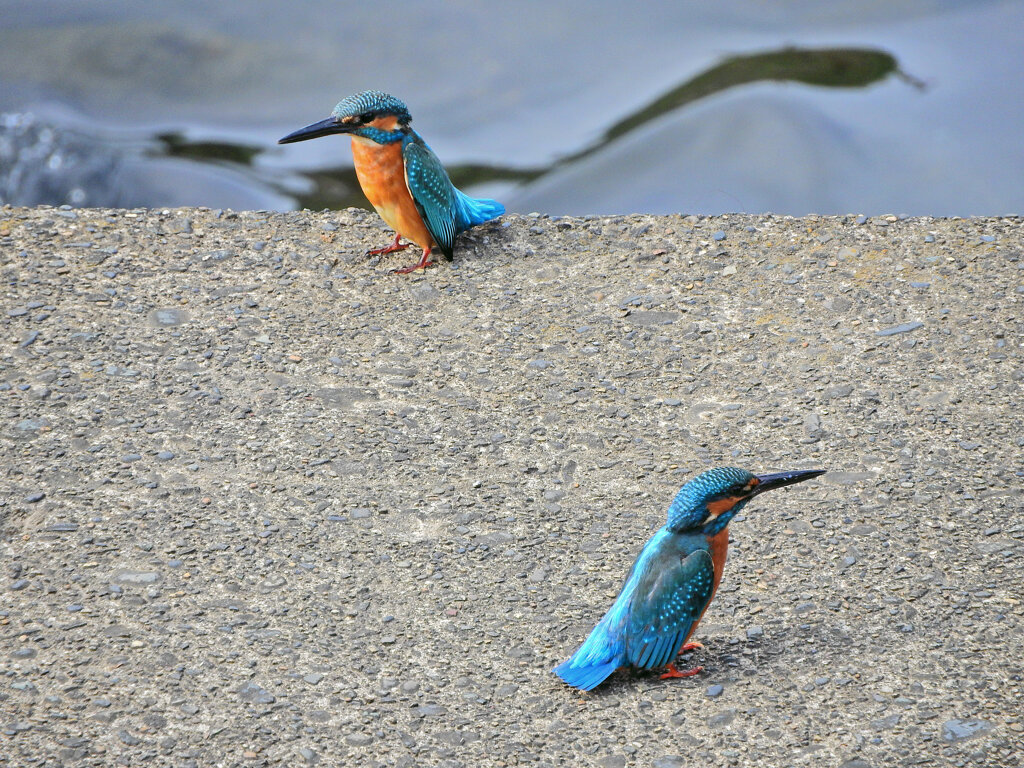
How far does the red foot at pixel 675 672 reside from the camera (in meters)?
2.93

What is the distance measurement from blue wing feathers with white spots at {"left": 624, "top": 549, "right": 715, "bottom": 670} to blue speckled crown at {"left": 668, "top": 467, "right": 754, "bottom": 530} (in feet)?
0.29

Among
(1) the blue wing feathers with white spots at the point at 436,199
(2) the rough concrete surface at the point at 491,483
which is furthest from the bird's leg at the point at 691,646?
(1) the blue wing feathers with white spots at the point at 436,199

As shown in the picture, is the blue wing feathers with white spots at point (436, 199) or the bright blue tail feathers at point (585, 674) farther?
the blue wing feathers with white spots at point (436, 199)

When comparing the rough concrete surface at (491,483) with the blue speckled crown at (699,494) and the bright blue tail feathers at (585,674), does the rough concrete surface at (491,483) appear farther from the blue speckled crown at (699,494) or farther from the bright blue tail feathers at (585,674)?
the blue speckled crown at (699,494)

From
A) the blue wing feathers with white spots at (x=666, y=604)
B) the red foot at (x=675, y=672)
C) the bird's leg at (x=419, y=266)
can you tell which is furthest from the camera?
the bird's leg at (x=419, y=266)

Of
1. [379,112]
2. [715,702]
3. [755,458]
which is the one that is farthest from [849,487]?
[379,112]

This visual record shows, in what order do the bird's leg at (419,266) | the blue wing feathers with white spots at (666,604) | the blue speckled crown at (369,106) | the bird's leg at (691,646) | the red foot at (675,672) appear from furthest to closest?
1. the bird's leg at (419,266)
2. the blue speckled crown at (369,106)
3. the bird's leg at (691,646)
4. the red foot at (675,672)
5. the blue wing feathers with white spots at (666,604)

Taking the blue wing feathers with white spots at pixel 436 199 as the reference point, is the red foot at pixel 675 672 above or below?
below

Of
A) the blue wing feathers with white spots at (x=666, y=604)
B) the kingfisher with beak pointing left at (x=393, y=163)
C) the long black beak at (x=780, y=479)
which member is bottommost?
the blue wing feathers with white spots at (x=666, y=604)

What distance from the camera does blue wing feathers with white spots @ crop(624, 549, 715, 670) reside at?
2.80 metres

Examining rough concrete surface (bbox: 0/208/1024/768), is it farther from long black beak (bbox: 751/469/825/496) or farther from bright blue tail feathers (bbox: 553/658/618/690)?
long black beak (bbox: 751/469/825/496)

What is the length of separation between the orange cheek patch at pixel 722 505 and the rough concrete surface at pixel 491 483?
0.46 meters

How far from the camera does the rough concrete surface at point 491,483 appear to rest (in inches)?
113

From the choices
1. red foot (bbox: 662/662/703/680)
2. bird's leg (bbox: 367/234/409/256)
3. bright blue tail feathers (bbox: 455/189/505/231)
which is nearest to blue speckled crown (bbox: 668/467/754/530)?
red foot (bbox: 662/662/703/680)
